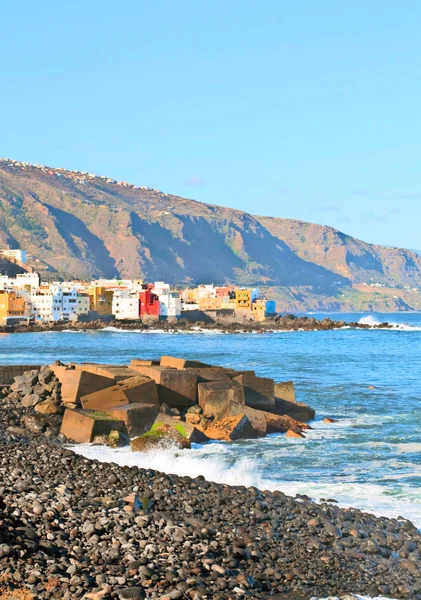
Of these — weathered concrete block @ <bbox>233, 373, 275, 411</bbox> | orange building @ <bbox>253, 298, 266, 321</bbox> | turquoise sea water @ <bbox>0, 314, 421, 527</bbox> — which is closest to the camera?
turquoise sea water @ <bbox>0, 314, 421, 527</bbox>

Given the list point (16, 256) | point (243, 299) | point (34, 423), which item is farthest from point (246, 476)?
point (16, 256)

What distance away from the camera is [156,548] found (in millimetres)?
8969

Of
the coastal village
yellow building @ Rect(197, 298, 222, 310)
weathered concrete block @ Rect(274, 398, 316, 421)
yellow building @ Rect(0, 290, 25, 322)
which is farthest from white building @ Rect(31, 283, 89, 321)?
weathered concrete block @ Rect(274, 398, 316, 421)

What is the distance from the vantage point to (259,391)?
22156 mm

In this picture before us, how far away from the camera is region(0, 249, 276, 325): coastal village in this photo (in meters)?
107

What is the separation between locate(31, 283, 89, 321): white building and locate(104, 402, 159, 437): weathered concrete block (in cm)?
8985

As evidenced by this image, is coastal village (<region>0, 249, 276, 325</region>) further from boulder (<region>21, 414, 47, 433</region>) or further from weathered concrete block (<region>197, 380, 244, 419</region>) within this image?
boulder (<region>21, 414, 47, 433</region>)

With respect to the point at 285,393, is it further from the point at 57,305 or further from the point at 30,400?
the point at 57,305

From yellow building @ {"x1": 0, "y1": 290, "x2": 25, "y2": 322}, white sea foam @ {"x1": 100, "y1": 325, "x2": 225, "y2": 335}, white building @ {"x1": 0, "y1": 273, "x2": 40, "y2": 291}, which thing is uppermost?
white building @ {"x1": 0, "y1": 273, "x2": 40, "y2": 291}

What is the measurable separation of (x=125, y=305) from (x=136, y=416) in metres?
96.1

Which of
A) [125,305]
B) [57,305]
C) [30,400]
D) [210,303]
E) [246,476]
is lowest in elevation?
[246,476]

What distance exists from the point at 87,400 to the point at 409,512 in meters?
9.21

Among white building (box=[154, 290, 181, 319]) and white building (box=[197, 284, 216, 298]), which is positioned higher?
white building (box=[197, 284, 216, 298])

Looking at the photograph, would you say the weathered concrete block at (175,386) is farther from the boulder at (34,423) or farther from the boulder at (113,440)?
the boulder at (113,440)
